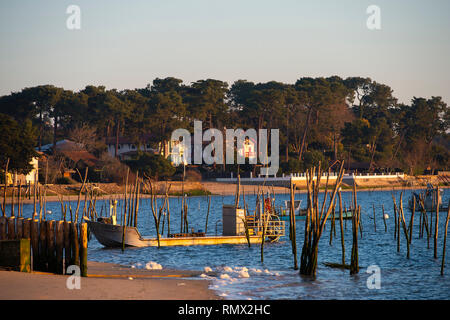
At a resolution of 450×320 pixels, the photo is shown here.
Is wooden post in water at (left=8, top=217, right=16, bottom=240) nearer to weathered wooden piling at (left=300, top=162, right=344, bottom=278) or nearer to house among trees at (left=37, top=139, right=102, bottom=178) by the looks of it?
weathered wooden piling at (left=300, top=162, right=344, bottom=278)

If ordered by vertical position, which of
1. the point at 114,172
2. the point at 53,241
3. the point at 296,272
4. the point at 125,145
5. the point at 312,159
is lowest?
the point at 296,272

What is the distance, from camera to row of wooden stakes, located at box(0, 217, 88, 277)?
67.6ft

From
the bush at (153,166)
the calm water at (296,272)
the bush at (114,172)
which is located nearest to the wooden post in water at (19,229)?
the calm water at (296,272)

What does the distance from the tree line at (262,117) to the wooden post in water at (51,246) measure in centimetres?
8395

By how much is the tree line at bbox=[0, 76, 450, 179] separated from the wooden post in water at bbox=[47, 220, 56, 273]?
83950mm

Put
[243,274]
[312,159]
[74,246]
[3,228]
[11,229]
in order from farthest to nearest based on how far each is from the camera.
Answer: [312,159], [243,274], [3,228], [11,229], [74,246]

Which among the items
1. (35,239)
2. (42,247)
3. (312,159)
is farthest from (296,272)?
(312,159)

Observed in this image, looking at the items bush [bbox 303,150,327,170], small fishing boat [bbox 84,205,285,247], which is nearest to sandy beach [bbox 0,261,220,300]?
small fishing boat [bbox 84,205,285,247]

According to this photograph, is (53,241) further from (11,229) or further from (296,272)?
(296,272)

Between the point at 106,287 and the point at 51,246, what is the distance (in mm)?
3807

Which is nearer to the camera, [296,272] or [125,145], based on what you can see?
[296,272]

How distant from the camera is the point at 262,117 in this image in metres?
124

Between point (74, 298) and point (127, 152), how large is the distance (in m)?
101
